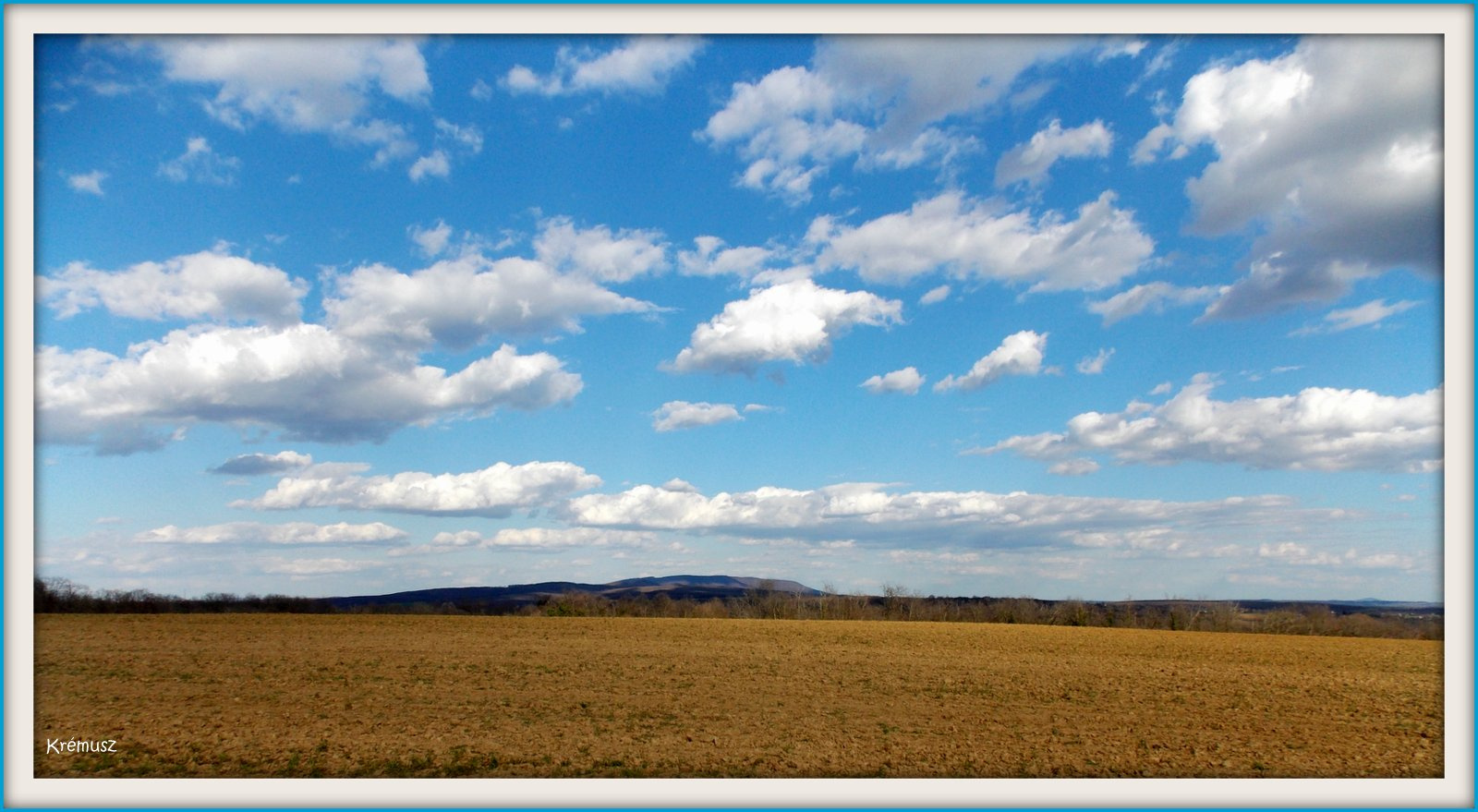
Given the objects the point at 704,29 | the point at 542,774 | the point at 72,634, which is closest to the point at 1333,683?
the point at 542,774

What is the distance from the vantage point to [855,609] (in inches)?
2712

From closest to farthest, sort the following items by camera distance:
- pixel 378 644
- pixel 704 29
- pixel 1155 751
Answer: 1. pixel 704 29
2. pixel 1155 751
3. pixel 378 644

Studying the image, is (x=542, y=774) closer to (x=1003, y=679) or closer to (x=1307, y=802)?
(x=1307, y=802)

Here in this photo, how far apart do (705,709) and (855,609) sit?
53.9 m

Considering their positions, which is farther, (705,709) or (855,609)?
(855,609)

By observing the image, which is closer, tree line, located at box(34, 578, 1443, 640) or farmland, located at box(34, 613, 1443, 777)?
farmland, located at box(34, 613, 1443, 777)

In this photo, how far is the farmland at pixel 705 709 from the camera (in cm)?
1263

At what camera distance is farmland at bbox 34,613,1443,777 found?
1263 centimetres

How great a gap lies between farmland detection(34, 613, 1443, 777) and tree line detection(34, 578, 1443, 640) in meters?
15.9

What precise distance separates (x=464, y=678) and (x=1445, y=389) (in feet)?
70.0

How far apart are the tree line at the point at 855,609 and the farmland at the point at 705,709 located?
1590 centimetres

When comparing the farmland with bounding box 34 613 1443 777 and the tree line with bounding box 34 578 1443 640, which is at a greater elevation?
the farmland with bounding box 34 613 1443 777

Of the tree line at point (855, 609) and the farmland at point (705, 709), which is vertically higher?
the farmland at point (705, 709)

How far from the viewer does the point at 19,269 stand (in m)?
9.57
